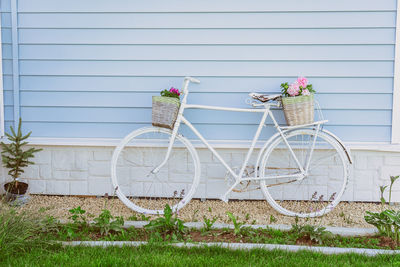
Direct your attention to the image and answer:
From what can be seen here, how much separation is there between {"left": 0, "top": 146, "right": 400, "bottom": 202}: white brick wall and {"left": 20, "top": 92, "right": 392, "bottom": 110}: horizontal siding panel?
43cm

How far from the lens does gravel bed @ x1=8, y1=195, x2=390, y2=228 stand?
3.67m

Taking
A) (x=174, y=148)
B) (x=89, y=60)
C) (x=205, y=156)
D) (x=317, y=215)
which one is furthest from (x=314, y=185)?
(x=89, y=60)

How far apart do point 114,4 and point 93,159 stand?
144 cm

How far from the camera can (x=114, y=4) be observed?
13.2ft

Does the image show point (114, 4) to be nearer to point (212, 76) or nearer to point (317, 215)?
point (212, 76)

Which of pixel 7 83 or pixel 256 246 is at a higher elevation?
pixel 7 83

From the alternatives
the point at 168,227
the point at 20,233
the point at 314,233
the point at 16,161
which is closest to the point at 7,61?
the point at 16,161

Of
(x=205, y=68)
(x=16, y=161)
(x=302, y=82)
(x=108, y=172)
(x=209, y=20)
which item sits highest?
(x=209, y=20)

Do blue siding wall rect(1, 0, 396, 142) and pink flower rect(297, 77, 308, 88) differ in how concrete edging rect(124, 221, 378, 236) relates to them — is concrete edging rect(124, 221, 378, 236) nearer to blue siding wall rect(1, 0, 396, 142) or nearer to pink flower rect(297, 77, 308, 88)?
blue siding wall rect(1, 0, 396, 142)

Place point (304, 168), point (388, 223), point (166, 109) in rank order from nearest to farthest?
point (388, 223), point (166, 109), point (304, 168)

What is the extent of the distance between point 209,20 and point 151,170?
1.47 m

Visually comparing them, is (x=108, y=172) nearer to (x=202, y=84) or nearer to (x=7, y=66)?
(x=202, y=84)

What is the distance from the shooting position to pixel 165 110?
361cm

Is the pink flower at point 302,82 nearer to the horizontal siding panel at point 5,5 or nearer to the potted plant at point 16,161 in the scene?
the potted plant at point 16,161
